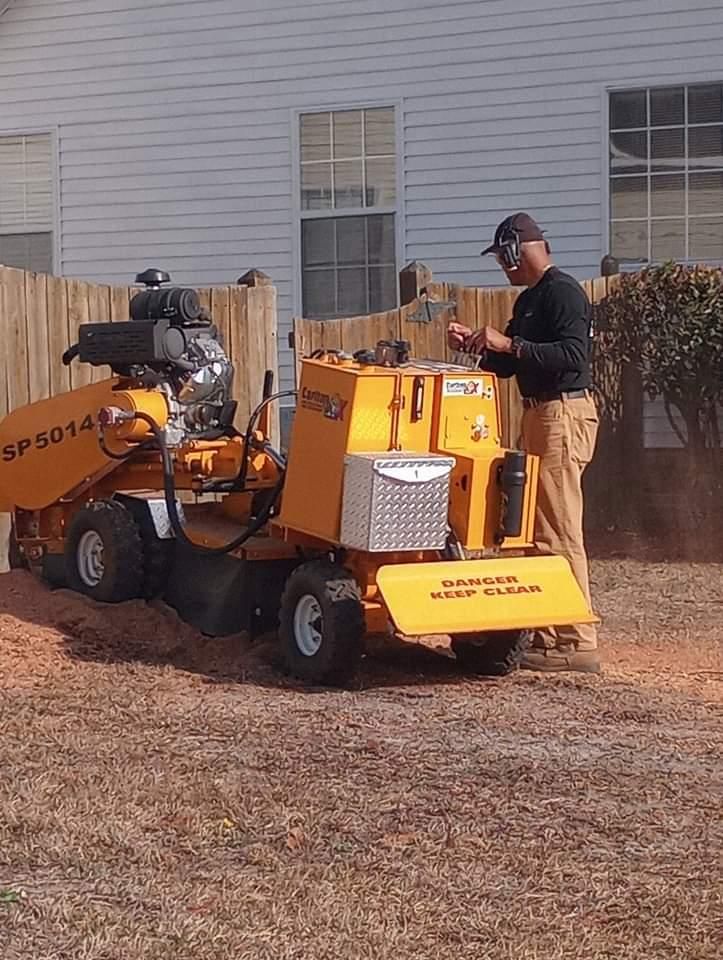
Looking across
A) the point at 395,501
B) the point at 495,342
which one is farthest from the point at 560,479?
the point at 395,501

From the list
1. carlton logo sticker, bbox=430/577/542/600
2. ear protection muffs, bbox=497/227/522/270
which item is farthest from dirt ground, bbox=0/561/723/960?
ear protection muffs, bbox=497/227/522/270

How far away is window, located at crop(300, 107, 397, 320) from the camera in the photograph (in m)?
14.9

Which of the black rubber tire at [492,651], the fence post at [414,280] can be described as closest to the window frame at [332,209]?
the fence post at [414,280]

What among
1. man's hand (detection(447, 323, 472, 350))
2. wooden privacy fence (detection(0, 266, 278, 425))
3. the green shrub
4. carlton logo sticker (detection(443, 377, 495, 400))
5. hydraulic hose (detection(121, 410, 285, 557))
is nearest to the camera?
carlton logo sticker (detection(443, 377, 495, 400))

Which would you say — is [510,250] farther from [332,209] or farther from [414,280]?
[332,209]

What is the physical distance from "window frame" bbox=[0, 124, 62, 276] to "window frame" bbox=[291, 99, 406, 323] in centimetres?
256

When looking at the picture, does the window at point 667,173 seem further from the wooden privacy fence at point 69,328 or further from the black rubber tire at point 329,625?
the black rubber tire at point 329,625

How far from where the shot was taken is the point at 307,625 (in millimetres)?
7094

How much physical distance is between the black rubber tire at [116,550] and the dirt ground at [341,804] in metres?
0.12

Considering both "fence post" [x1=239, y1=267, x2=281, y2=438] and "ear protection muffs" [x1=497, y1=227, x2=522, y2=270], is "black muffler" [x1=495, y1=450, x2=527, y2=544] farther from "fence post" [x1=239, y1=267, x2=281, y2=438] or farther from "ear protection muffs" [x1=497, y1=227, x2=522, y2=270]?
"fence post" [x1=239, y1=267, x2=281, y2=438]

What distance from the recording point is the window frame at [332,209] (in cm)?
1473

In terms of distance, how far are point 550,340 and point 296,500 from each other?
143 cm

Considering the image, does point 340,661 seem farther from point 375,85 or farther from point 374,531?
point 375,85

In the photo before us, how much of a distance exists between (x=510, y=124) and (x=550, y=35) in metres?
0.79
